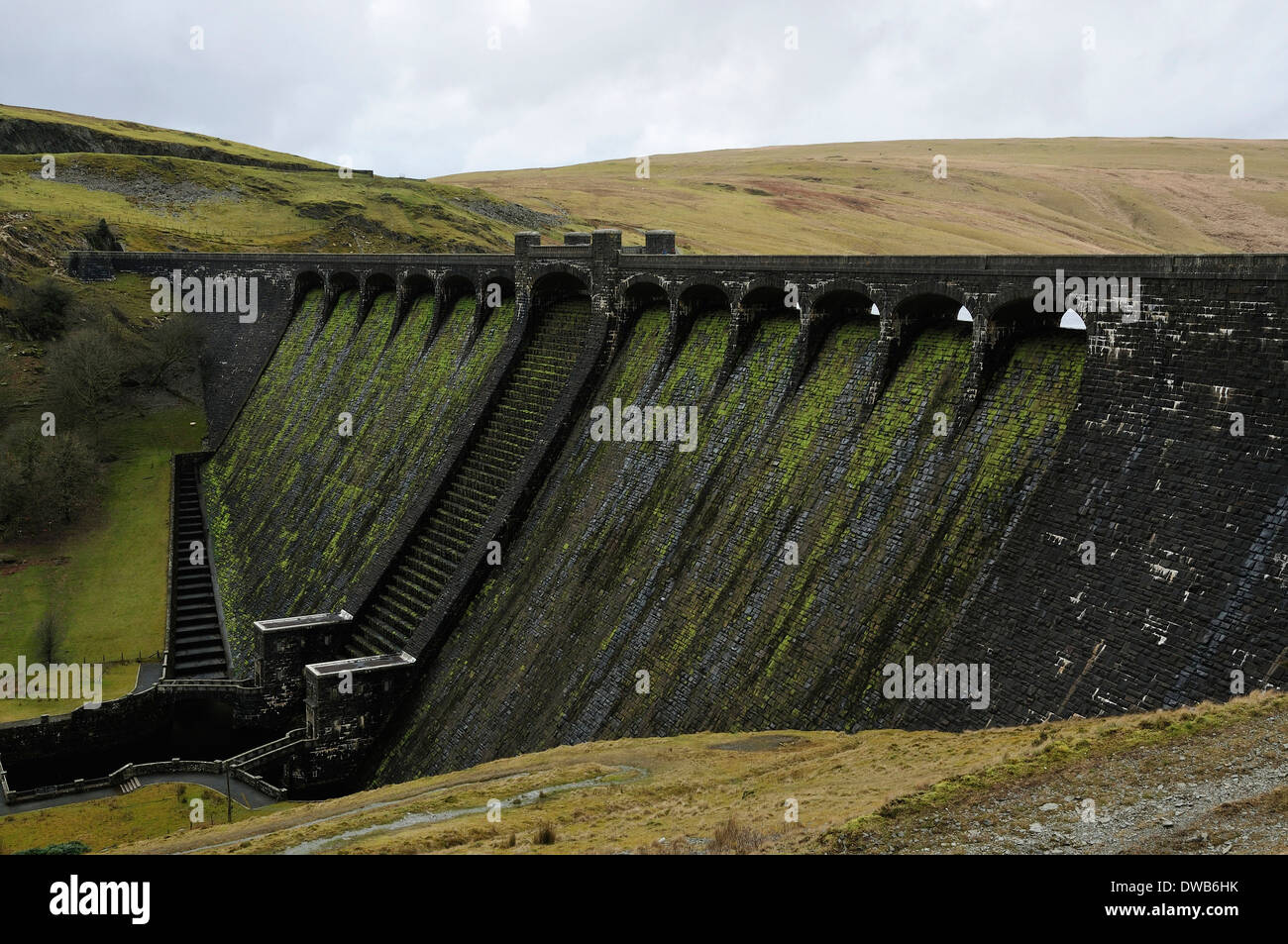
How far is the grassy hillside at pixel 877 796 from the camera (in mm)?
15273

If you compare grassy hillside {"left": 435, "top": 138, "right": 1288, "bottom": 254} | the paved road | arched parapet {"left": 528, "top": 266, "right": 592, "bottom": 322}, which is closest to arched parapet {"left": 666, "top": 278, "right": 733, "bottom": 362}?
arched parapet {"left": 528, "top": 266, "right": 592, "bottom": 322}

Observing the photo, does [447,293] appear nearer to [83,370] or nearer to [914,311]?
[83,370]

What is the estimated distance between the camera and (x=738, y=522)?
3334 centimetres

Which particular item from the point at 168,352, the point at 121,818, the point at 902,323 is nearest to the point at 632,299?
the point at 902,323

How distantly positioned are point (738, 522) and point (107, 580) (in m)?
47.3

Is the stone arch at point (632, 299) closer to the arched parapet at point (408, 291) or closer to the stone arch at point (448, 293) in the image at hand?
the stone arch at point (448, 293)

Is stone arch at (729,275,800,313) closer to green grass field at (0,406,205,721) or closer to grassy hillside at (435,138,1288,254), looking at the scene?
green grass field at (0,406,205,721)

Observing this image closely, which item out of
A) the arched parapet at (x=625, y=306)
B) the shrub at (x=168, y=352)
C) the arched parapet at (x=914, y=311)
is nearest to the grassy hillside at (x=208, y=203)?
the shrub at (x=168, y=352)

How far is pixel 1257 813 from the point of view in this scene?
14.4 metres

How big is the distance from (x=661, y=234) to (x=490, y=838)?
108ft

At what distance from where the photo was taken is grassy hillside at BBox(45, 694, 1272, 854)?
15273 mm

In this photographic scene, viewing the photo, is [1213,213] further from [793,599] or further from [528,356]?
[793,599]

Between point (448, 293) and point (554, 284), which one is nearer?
point (554, 284)
